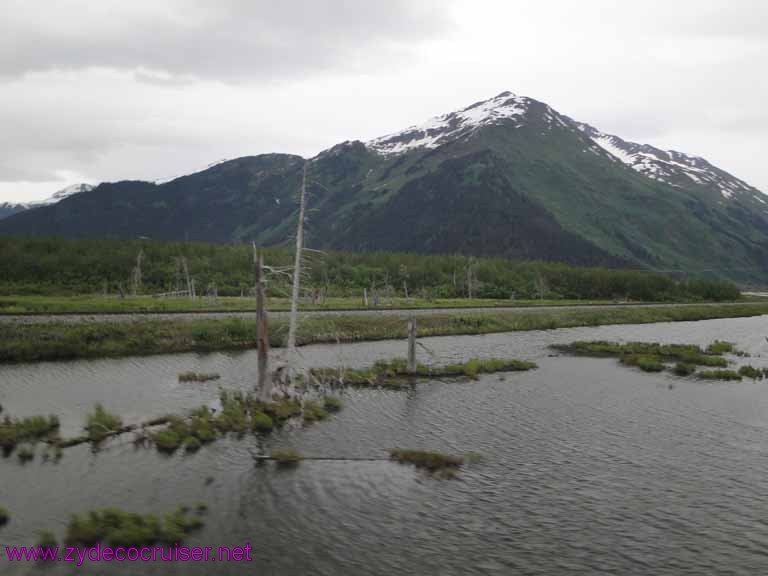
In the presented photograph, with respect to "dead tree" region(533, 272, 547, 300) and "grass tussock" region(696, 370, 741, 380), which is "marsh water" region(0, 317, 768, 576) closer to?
"grass tussock" region(696, 370, 741, 380)

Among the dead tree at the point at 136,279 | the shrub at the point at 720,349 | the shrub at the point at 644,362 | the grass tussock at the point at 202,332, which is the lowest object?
the shrub at the point at 644,362

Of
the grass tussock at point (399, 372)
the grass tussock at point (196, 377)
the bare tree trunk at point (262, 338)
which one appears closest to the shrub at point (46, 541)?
the bare tree trunk at point (262, 338)

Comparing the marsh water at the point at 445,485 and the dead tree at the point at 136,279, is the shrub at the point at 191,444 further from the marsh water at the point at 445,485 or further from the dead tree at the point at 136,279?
the dead tree at the point at 136,279

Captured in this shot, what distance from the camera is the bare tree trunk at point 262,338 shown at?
103 feet

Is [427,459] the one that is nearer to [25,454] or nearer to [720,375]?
[25,454]

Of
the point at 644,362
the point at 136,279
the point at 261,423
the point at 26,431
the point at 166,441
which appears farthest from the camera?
the point at 136,279

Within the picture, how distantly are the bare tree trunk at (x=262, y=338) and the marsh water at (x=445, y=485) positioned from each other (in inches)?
137

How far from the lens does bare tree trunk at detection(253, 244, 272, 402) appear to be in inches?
1241

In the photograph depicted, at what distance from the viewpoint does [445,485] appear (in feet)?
82.1

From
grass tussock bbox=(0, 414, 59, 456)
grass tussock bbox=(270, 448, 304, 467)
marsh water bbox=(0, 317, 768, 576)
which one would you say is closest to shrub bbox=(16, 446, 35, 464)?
marsh water bbox=(0, 317, 768, 576)

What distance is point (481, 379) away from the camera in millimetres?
48125

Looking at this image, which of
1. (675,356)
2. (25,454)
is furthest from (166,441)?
(675,356)

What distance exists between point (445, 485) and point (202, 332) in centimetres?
4094

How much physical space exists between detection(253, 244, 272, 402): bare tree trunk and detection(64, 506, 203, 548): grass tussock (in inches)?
485
